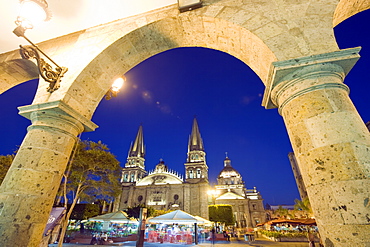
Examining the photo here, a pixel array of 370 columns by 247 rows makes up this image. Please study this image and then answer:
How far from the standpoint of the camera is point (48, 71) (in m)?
2.94

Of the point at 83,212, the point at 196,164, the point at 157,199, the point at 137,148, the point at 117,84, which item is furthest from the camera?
the point at 137,148

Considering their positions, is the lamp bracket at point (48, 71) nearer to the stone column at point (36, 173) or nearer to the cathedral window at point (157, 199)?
the stone column at point (36, 173)

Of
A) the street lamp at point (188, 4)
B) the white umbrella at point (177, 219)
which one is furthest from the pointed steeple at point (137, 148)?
the street lamp at point (188, 4)

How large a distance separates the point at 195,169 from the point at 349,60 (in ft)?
130

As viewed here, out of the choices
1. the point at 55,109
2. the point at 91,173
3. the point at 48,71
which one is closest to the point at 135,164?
the point at 91,173

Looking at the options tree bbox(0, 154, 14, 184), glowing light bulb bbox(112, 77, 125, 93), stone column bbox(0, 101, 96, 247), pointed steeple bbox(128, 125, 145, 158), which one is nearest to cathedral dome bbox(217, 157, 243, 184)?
pointed steeple bbox(128, 125, 145, 158)

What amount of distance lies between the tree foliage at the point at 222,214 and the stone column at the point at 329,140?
30.6m

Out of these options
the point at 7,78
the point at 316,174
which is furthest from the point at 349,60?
the point at 7,78

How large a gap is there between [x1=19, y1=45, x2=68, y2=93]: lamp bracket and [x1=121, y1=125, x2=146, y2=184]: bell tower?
43774mm

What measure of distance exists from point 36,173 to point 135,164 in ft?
156

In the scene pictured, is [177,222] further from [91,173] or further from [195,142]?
[195,142]

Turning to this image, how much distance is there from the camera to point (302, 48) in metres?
2.21

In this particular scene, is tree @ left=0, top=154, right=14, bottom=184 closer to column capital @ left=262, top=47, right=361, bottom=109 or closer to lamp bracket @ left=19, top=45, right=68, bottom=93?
lamp bracket @ left=19, top=45, right=68, bottom=93

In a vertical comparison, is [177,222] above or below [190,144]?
below
